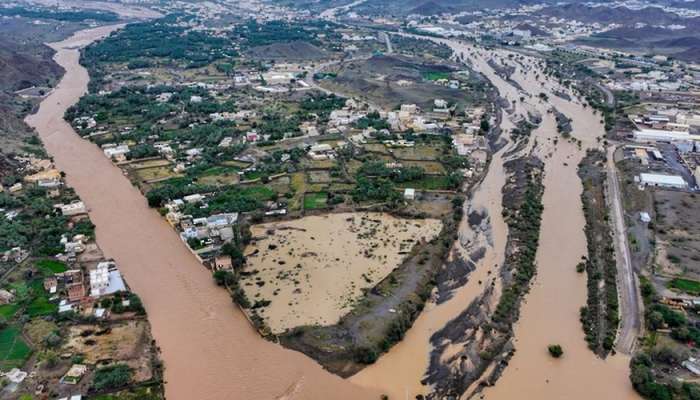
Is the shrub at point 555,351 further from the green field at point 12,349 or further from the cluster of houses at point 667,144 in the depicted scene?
the green field at point 12,349

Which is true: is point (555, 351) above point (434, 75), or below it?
above

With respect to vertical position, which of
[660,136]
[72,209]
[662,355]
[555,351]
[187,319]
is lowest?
A: [72,209]

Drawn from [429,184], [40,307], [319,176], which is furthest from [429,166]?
[40,307]

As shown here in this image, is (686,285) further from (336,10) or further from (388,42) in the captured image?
(336,10)

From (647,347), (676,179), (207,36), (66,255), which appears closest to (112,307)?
(66,255)

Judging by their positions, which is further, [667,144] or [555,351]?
[667,144]

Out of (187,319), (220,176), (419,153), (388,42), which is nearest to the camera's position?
(187,319)

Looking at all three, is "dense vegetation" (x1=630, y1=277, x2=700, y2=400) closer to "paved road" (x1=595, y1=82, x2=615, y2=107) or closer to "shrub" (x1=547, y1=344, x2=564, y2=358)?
"shrub" (x1=547, y1=344, x2=564, y2=358)

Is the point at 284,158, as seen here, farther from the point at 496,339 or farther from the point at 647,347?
the point at 647,347

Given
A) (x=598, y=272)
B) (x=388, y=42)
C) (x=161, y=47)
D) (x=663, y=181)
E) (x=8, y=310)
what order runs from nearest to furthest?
(x=8, y=310), (x=598, y=272), (x=663, y=181), (x=161, y=47), (x=388, y=42)
